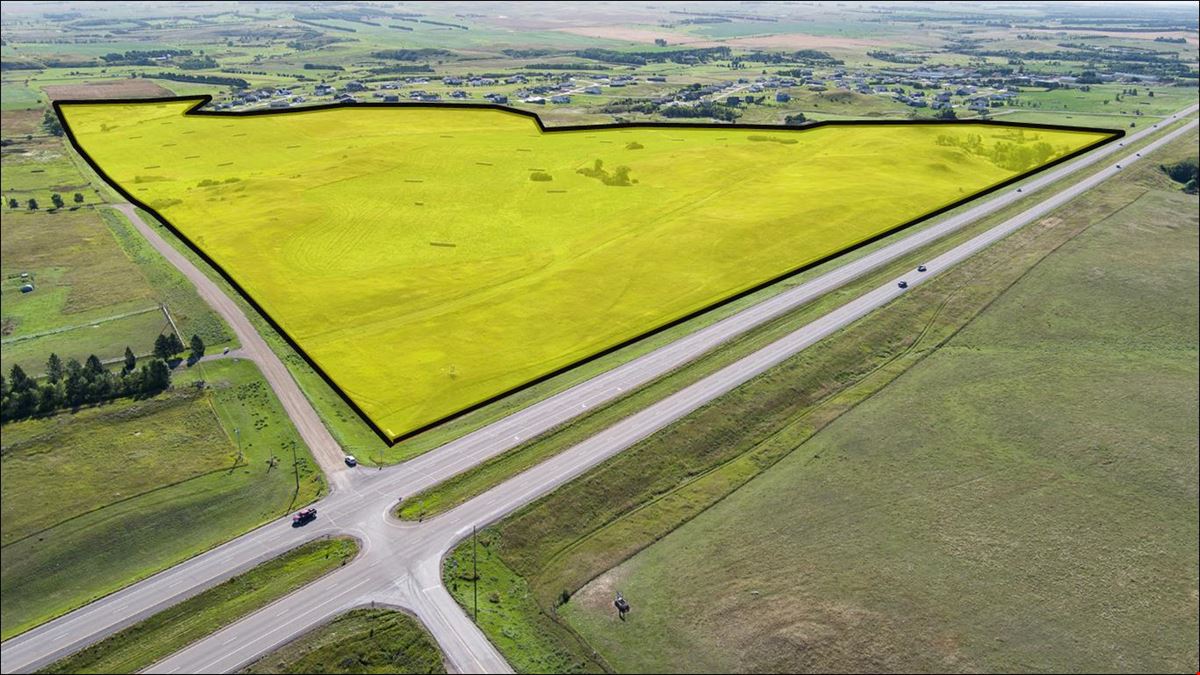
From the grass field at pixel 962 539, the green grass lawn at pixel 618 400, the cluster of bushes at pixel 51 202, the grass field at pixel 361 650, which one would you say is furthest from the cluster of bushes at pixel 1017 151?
the cluster of bushes at pixel 51 202

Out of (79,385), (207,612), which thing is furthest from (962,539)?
(79,385)

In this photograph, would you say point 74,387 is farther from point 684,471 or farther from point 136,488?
point 684,471

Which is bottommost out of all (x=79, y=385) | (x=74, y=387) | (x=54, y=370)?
(x=74, y=387)

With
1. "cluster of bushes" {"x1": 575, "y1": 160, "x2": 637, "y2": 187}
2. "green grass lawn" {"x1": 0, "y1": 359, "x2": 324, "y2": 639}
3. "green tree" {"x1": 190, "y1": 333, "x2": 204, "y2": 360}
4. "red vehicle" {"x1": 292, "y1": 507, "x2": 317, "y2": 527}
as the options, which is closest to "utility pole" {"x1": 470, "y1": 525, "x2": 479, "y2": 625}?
"red vehicle" {"x1": 292, "y1": 507, "x2": 317, "y2": 527}

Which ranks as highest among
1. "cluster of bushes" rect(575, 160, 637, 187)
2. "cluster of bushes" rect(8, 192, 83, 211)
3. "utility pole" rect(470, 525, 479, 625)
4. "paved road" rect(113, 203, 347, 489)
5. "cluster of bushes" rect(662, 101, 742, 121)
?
"cluster of bushes" rect(662, 101, 742, 121)

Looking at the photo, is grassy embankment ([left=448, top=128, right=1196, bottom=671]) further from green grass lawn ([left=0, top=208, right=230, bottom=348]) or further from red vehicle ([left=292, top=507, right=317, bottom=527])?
green grass lawn ([left=0, top=208, right=230, bottom=348])

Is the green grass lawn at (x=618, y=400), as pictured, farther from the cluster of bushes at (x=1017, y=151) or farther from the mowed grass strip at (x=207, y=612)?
the cluster of bushes at (x=1017, y=151)
